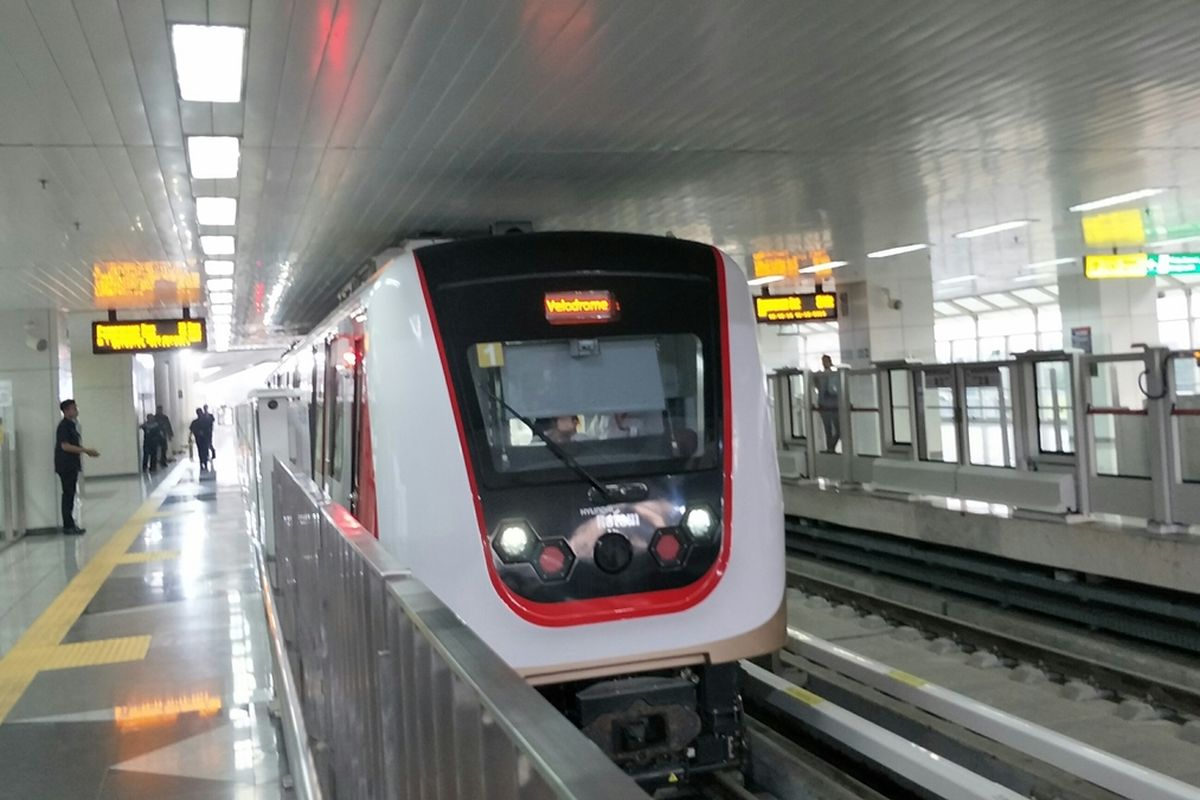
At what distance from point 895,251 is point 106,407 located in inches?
839

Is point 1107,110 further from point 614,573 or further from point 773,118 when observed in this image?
point 614,573

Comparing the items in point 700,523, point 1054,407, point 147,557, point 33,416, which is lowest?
point 147,557

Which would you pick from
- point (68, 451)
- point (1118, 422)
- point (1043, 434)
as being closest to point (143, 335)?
point (68, 451)

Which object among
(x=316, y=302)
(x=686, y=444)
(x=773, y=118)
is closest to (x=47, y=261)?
(x=316, y=302)

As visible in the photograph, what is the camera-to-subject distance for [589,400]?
5859 mm

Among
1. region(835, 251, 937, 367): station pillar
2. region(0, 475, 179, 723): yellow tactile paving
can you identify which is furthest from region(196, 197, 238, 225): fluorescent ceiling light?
region(835, 251, 937, 367): station pillar

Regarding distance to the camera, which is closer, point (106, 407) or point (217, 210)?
point (217, 210)

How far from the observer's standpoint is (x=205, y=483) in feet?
90.8

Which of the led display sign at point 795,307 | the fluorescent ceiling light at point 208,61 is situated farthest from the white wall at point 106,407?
the fluorescent ceiling light at point 208,61

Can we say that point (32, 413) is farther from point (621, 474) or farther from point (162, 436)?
point (162, 436)

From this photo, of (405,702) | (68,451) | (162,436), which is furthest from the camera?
(162,436)

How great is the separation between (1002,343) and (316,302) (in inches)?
846

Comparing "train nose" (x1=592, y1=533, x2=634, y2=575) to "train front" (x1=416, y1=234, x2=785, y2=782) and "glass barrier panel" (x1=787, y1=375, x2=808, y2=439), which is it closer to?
"train front" (x1=416, y1=234, x2=785, y2=782)

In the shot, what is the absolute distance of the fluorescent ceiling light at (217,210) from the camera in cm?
1070
